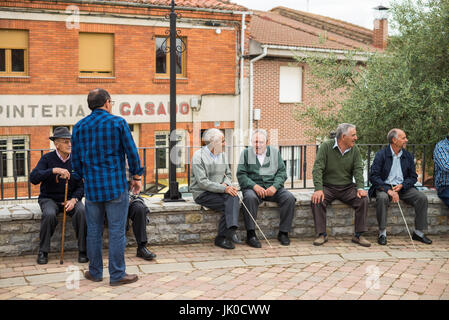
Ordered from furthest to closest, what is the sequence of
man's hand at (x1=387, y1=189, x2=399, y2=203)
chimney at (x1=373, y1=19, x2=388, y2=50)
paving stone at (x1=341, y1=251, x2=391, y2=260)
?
chimney at (x1=373, y1=19, x2=388, y2=50)
man's hand at (x1=387, y1=189, x2=399, y2=203)
paving stone at (x1=341, y1=251, x2=391, y2=260)

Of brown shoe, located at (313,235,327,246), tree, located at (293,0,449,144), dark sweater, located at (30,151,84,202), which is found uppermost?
tree, located at (293,0,449,144)

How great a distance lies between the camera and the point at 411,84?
9250mm

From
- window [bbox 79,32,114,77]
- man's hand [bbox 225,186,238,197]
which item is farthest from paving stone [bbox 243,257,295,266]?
window [bbox 79,32,114,77]

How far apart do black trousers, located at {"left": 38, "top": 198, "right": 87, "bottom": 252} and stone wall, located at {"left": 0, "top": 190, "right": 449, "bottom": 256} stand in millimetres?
218

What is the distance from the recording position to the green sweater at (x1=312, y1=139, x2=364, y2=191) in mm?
7230

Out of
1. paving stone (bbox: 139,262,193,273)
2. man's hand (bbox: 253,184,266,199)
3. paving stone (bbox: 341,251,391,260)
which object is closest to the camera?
paving stone (bbox: 139,262,193,273)

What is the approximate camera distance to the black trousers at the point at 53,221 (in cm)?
601

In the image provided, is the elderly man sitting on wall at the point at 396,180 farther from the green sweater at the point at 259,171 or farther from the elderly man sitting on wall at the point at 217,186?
the elderly man sitting on wall at the point at 217,186

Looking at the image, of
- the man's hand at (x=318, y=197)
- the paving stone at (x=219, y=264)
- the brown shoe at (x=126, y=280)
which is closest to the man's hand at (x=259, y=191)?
the man's hand at (x=318, y=197)

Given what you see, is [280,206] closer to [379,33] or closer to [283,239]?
[283,239]

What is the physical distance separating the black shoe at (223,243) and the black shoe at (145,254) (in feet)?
3.03

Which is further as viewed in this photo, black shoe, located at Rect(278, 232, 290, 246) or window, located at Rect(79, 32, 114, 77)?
window, located at Rect(79, 32, 114, 77)

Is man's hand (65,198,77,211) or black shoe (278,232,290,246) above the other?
man's hand (65,198,77,211)

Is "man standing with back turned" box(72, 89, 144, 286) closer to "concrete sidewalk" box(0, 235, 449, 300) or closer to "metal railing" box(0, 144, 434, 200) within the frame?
"concrete sidewalk" box(0, 235, 449, 300)
